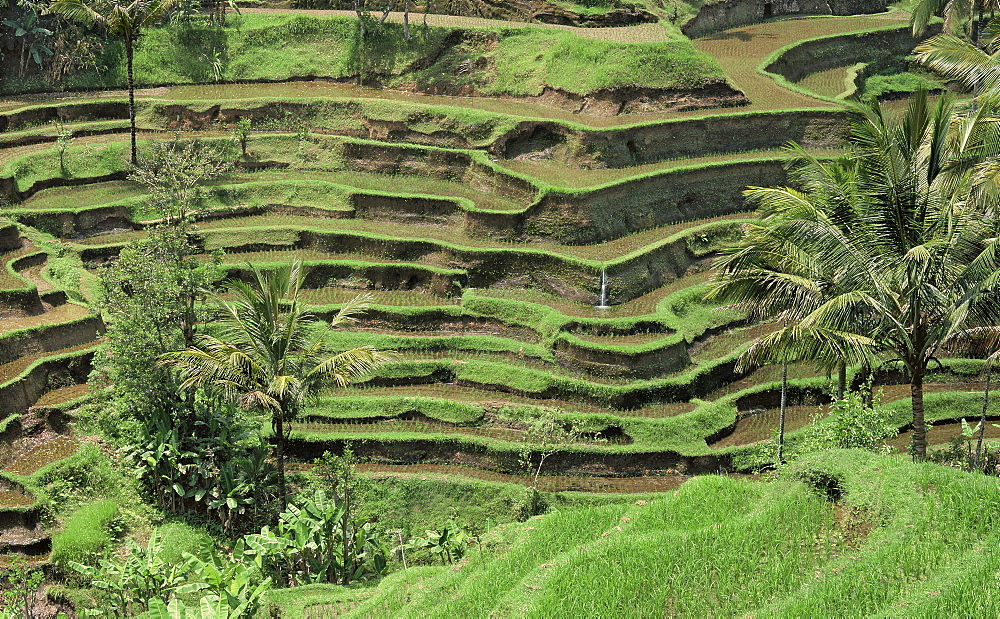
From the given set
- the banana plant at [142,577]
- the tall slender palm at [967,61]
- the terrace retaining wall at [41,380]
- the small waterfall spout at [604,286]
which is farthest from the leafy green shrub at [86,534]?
the tall slender palm at [967,61]

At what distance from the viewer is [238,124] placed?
42.8 meters

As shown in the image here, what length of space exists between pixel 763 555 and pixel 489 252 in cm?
1944

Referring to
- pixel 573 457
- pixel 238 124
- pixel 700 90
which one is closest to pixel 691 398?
pixel 573 457

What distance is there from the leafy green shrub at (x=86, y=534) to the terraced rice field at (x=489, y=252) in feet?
14.2

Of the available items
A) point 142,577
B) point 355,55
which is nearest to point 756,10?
point 355,55

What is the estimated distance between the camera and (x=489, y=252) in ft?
113

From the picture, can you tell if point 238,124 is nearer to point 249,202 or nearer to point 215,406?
point 249,202

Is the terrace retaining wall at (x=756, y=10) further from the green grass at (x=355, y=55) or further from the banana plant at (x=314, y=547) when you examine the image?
the banana plant at (x=314, y=547)

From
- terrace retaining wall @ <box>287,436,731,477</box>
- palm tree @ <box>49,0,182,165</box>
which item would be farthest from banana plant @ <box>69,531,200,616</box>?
palm tree @ <box>49,0,182,165</box>

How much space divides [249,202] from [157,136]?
20.5ft

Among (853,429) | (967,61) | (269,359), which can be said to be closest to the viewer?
(853,429)

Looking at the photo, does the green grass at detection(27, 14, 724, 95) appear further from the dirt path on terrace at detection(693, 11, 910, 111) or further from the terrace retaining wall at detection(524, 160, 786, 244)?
the terrace retaining wall at detection(524, 160, 786, 244)

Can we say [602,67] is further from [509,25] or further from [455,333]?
[455,333]

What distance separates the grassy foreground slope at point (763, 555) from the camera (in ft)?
48.1
